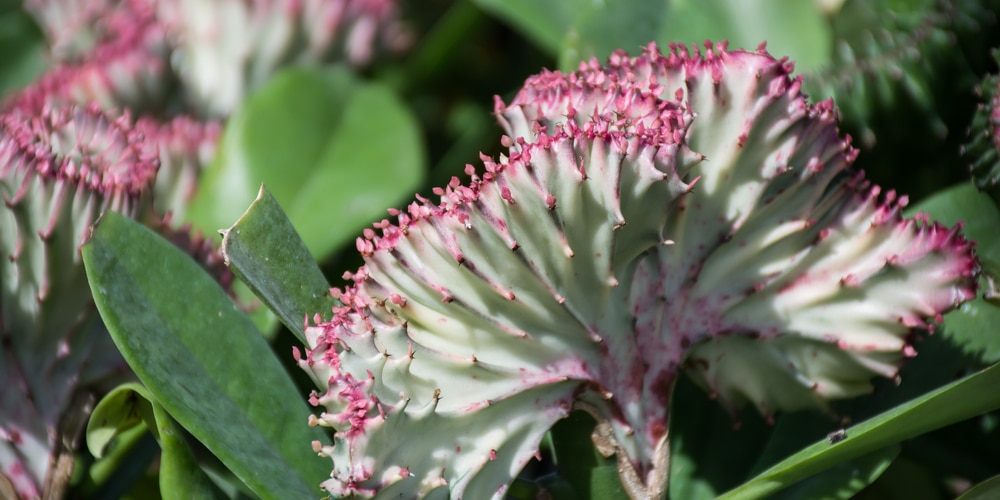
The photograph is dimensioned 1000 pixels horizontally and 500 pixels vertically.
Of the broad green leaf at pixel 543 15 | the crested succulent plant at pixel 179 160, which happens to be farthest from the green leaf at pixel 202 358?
the broad green leaf at pixel 543 15

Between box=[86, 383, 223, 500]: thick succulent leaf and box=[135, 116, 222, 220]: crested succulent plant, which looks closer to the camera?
box=[86, 383, 223, 500]: thick succulent leaf

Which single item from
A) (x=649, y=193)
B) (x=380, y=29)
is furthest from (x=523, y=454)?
(x=380, y=29)

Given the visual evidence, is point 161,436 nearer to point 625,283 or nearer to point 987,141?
point 625,283

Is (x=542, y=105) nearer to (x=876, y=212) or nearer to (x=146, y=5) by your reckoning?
(x=876, y=212)

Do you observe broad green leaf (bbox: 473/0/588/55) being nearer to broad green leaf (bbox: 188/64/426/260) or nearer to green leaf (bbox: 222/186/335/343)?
broad green leaf (bbox: 188/64/426/260)

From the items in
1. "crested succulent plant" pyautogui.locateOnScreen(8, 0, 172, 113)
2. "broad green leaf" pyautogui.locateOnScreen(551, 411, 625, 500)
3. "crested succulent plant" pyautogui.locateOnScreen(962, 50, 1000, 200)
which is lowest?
"broad green leaf" pyautogui.locateOnScreen(551, 411, 625, 500)

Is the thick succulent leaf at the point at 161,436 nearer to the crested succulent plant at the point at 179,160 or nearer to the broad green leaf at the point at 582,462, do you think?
the broad green leaf at the point at 582,462

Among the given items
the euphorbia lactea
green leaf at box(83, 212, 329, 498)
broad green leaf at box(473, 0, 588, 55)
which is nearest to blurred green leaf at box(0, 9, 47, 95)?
broad green leaf at box(473, 0, 588, 55)
